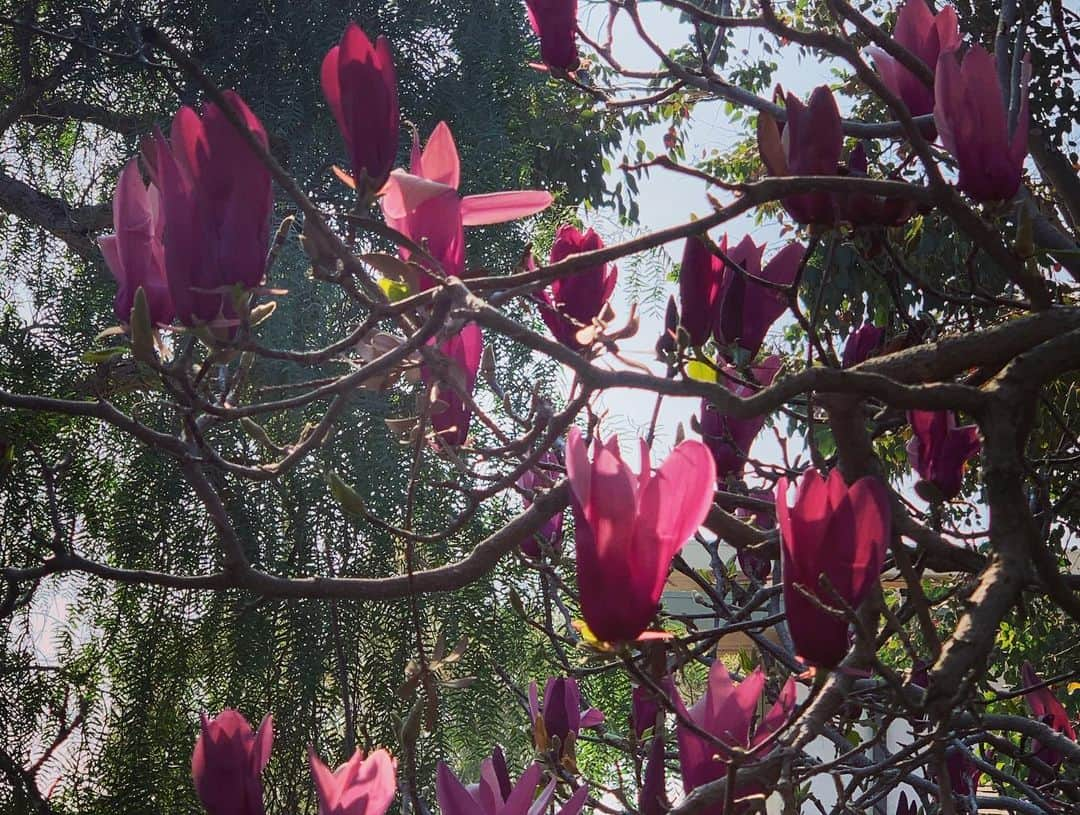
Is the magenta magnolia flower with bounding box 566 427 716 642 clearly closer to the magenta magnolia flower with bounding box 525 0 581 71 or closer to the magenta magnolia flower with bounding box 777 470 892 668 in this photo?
the magenta magnolia flower with bounding box 777 470 892 668

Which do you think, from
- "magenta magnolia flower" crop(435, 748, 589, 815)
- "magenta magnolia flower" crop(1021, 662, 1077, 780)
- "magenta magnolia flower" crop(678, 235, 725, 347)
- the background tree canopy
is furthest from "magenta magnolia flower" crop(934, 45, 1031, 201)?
the background tree canopy

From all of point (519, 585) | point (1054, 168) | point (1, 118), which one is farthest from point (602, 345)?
point (1, 118)

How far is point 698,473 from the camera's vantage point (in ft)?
1.13

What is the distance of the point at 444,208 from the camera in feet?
1.46

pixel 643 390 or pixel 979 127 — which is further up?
pixel 979 127

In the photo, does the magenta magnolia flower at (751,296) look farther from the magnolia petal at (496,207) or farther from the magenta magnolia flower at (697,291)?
the magnolia petal at (496,207)

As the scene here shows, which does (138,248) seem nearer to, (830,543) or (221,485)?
(830,543)

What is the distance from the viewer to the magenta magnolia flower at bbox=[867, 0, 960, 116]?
0.67 meters

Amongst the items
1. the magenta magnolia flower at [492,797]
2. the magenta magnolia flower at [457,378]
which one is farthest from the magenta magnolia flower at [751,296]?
the magenta magnolia flower at [492,797]

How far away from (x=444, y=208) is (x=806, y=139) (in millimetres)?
197

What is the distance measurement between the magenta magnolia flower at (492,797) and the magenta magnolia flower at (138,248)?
0.22 m

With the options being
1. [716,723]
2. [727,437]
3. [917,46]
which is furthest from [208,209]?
[917,46]

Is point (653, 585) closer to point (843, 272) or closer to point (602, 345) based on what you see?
point (602, 345)

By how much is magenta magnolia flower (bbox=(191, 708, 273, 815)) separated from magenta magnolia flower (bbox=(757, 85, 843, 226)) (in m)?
0.35
